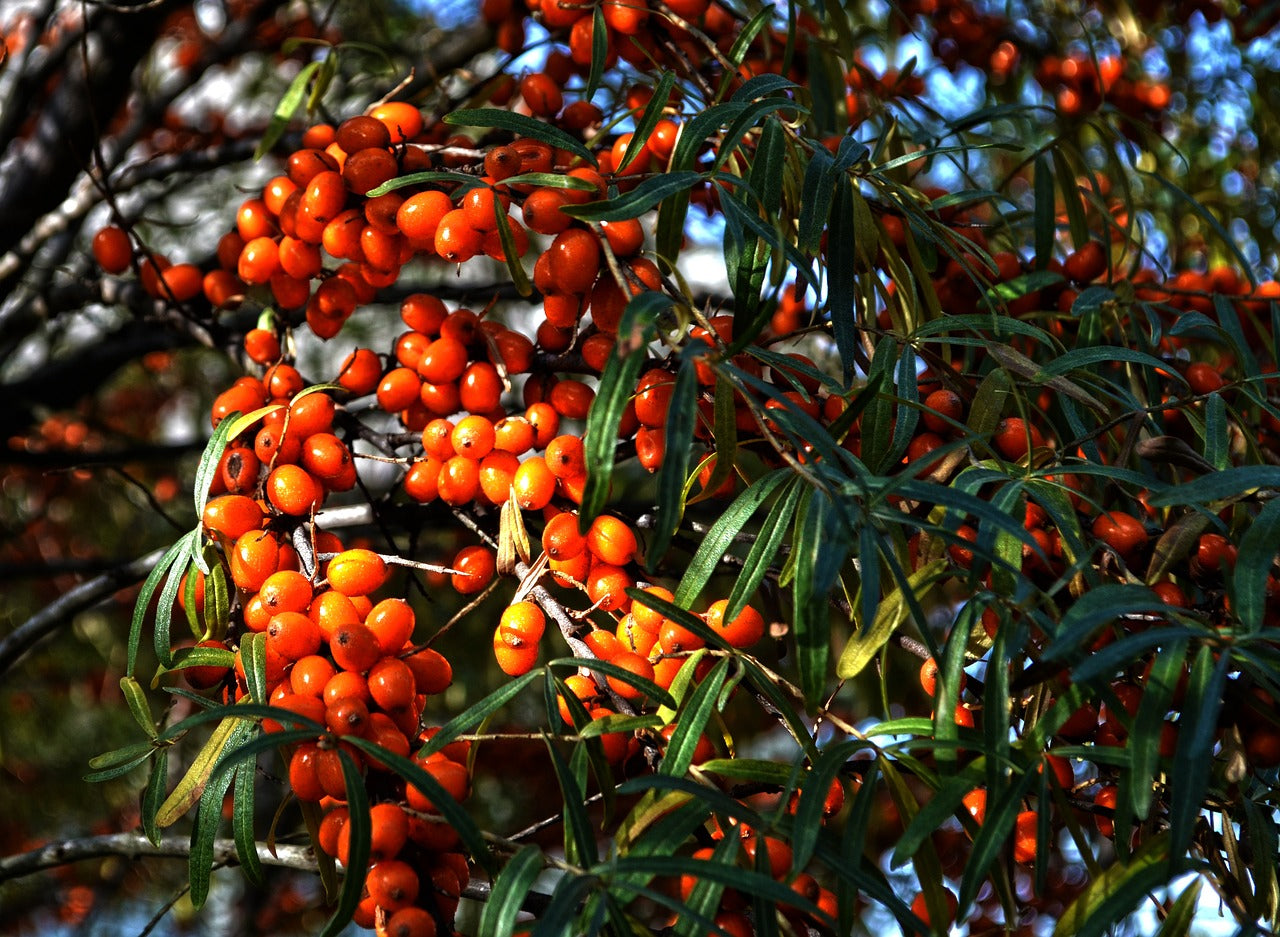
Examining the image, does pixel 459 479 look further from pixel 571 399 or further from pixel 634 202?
pixel 634 202

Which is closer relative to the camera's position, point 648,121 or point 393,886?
point 393,886

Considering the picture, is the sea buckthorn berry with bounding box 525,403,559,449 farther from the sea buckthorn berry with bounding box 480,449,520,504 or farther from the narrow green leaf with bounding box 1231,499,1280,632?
the narrow green leaf with bounding box 1231,499,1280,632

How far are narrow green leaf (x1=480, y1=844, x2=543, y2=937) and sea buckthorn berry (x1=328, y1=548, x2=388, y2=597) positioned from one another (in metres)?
0.33

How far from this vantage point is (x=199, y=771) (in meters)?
0.89

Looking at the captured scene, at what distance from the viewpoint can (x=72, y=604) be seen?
1.51 meters

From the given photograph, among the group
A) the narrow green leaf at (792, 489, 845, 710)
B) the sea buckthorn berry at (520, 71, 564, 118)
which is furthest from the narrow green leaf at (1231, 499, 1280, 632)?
the sea buckthorn berry at (520, 71, 564, 118)

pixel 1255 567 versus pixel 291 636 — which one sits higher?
pixel 1255 567

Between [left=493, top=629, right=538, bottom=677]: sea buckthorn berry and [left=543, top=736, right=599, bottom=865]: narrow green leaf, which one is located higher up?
[left=493, top=629, right=538, bottom=677]: sea buckthorn berry

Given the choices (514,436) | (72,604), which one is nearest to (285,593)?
(514,436)

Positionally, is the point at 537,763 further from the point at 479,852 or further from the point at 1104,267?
the point at 479,852

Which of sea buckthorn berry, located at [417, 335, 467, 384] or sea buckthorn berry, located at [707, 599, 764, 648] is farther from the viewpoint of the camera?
sea buckthorn berry, located at [417, 335, 467, 384]

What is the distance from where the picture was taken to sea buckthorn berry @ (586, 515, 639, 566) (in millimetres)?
955

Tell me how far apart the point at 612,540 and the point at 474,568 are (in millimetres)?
195

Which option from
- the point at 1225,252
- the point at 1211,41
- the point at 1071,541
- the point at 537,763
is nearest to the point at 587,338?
the point at 1071,541
